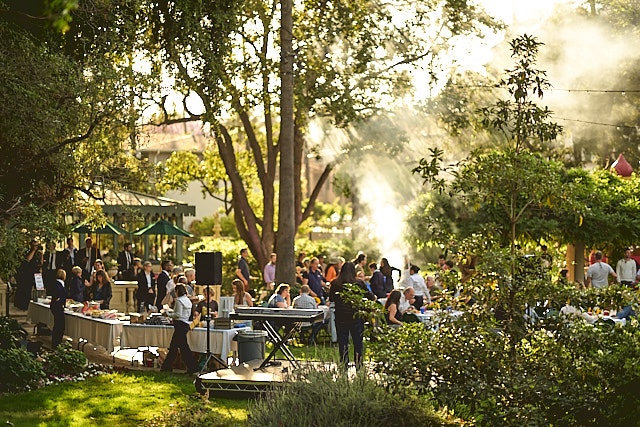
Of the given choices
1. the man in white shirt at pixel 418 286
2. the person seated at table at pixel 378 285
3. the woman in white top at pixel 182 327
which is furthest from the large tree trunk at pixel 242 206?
the woman in white top at pixel 182 327

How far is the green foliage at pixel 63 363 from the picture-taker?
13679mm

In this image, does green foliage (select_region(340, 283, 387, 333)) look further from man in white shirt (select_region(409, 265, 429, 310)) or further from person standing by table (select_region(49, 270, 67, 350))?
man in white shirt (select_region(409, 265, 429, 310))

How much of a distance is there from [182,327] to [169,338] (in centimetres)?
62

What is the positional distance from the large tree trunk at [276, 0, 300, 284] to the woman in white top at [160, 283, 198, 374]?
4.93 m

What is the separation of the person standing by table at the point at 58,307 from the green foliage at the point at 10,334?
596 millimetres

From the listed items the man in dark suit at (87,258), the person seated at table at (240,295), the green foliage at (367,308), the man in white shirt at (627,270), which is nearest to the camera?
the green foliage at (367,308)

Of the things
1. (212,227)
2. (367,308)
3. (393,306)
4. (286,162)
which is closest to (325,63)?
(286,162)

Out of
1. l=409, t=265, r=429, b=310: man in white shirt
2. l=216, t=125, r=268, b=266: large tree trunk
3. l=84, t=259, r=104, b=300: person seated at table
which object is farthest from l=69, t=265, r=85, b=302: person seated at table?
l=216, t=125, r=268, b=266: large tree trunk

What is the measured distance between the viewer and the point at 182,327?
13.8 meters

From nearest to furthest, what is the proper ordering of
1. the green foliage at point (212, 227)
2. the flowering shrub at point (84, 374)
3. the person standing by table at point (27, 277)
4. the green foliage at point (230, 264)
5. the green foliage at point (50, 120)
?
the green foliage at point (50, 120) → the flowering shrub at point (84, 374) → the person standing by table at point (27, 277) → the green foliage at point (230, 264) → the green foliage at point (212, 227)

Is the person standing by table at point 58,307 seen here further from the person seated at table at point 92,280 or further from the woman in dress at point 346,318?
the woman in dress at point 346,318

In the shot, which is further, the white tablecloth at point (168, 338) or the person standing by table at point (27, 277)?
the person standing by table at point (27, 277)

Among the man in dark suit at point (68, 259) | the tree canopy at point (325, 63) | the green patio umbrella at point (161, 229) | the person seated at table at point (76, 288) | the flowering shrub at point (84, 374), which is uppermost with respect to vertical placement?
the tree canopy at point (325, 63)

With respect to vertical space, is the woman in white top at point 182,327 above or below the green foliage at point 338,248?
below
